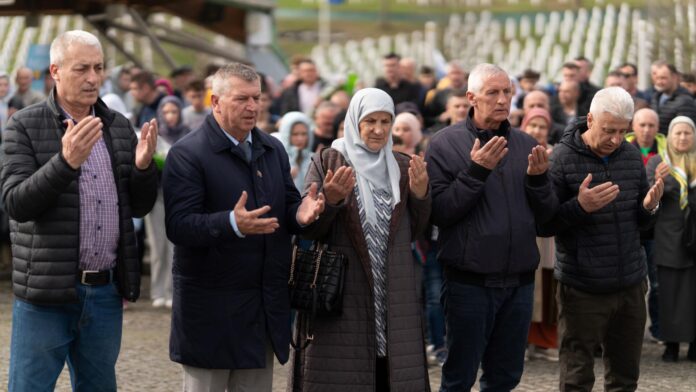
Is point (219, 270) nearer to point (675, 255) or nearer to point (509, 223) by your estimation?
point (509, 223)

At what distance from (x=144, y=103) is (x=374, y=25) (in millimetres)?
61550

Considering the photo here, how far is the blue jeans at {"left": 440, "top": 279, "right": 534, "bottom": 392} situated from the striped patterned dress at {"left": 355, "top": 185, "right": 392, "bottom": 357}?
0.59m

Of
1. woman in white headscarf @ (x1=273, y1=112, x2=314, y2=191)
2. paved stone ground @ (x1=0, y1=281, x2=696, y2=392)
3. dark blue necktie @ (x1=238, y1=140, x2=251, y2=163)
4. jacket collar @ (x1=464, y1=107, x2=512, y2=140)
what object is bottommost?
paved stone ground @ (x1=0, y1=281, x2=696, y2=392)

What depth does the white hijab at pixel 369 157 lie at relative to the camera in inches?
270

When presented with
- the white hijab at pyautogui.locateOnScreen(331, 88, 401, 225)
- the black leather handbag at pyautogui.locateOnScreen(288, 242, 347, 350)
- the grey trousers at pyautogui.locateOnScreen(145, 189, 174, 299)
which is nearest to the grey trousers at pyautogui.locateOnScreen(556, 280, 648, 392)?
the white hijab at pyautogui.locateOnScreen(331, 88, 401, 225)

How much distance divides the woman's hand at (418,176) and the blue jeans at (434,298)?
325 cm

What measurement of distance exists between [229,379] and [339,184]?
1128 millimetres

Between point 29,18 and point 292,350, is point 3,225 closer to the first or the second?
point 29,18

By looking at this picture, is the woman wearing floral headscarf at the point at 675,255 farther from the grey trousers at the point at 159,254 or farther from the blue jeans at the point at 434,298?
the grey trousers at the point at 159,254

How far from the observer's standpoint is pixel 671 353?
34.8 ft

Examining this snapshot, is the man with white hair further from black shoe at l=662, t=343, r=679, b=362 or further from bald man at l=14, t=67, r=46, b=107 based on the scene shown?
bald man at l=14, t=67, r=46, b=107

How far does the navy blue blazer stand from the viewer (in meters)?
6.27

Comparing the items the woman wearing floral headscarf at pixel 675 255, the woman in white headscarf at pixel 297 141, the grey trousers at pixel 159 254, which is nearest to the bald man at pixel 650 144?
the woman wearing floral headscarf at pixel 675 255

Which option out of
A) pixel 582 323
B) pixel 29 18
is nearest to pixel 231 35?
pixel 29 18
